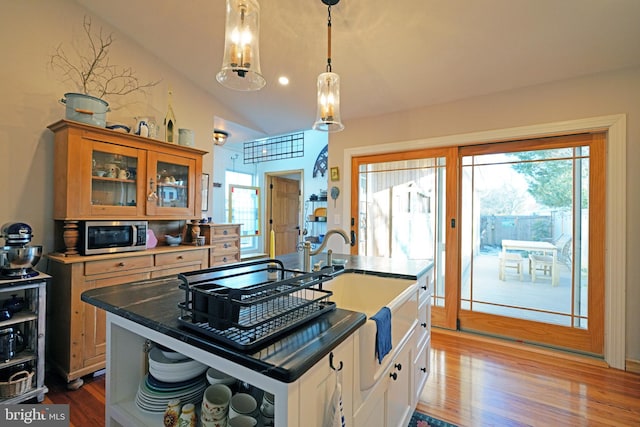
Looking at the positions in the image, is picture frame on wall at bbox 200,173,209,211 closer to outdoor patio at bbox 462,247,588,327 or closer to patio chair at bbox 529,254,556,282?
outdoor patio at bbox 462,247,588,327

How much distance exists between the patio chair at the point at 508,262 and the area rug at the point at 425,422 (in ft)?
5.61

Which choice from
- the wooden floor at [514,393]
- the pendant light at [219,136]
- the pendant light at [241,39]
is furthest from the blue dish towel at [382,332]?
the pendant light at [219,136]

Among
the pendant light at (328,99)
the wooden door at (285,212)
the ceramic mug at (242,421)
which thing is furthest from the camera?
the wooden door at (285,212)

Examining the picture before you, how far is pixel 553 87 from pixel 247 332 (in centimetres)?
321

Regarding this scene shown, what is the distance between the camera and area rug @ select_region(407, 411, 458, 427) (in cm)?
172

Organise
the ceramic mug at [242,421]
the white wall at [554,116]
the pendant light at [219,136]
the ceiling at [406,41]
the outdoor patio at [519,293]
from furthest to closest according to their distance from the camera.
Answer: the pendant light at [219,136]
the outdoor patio at [519,293]
the white wall at [554,116]
the ceiling at [406,41]
the ceramic mug at [242,421]

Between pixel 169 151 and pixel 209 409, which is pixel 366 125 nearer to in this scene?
pixel 169 151

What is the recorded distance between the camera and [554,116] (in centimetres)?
256

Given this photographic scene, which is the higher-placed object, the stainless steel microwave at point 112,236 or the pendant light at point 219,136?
the pendant light at point 219,136

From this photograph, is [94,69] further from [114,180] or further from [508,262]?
[508,262]

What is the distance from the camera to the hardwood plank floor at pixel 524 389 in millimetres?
1795

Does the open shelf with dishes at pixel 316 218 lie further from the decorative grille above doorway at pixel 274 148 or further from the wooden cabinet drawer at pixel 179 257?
the wooden cabinet drawer at pixel 179 257

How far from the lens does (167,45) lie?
288 centimetres

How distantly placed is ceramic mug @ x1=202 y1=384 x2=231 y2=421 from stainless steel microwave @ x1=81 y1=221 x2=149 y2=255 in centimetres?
183
